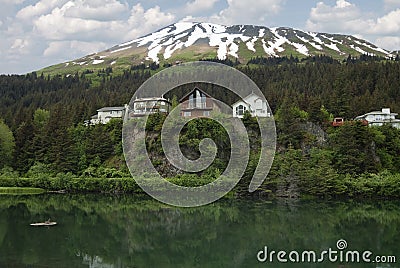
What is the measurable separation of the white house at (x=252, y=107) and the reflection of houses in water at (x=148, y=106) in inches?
328

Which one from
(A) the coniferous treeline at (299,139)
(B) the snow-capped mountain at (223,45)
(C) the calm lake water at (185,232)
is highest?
(B) the snow-capped mountain at (223,45)

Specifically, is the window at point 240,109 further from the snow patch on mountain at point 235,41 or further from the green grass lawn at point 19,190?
the snow patch on mountain at point 235,41

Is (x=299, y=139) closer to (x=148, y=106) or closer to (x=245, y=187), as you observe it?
(x=245, y=187)

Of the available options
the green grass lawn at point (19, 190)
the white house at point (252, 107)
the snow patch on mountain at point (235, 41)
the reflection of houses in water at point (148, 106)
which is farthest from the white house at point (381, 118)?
the snow patch on mountain at point (235, 41)

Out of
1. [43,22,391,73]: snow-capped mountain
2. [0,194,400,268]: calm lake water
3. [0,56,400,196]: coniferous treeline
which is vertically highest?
[43,22,391,73]: snow-capped mountain

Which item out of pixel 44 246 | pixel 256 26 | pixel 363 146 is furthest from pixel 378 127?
pixel 256 26

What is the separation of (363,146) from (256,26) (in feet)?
369

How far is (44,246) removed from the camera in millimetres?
18609

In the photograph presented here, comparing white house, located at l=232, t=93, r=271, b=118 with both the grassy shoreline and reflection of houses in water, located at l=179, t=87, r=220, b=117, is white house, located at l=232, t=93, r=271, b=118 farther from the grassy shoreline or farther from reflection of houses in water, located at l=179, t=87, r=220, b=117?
the grassy shoreline

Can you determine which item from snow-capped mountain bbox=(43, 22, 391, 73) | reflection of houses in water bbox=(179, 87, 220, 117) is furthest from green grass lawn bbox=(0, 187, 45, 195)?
snow-capped mountain bbox=(43, 22, 391, 73)

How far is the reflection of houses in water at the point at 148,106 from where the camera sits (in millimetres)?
48412

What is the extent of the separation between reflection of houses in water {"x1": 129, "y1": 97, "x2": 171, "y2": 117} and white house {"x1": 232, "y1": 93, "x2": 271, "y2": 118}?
834 centimetres

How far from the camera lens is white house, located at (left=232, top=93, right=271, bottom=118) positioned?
45.1 meters

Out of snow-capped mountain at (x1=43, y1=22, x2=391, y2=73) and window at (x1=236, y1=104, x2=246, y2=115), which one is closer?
window at (x1=236, y1=104, x2=246, y2=115)
